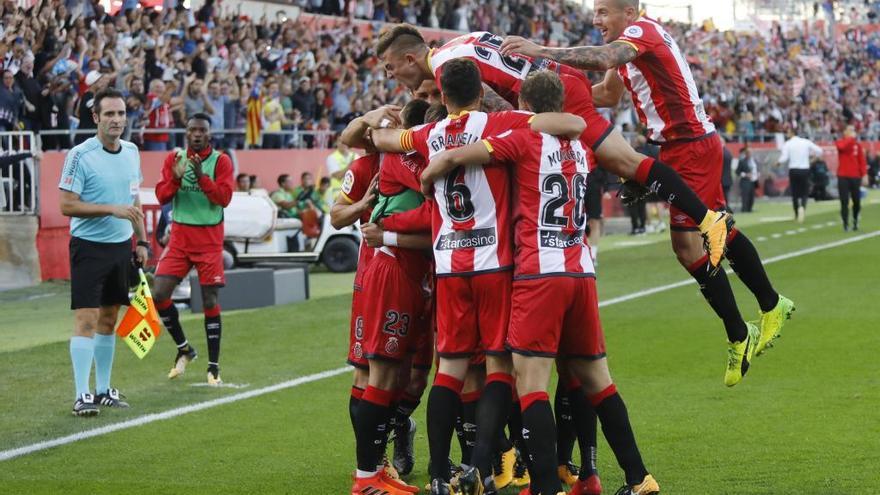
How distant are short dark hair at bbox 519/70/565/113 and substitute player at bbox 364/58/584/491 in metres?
0.07

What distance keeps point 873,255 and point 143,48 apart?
12321 mm

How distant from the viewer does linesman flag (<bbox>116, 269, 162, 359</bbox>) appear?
11.1 meters

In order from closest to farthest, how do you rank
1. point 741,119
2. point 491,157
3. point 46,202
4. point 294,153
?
1. point 491,157
2. point 46,202
3. point 294,153
4. point 741,119

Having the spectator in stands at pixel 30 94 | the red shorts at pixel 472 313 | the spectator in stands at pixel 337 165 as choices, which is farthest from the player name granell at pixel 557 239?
the spectator in stands at pixel 337 165

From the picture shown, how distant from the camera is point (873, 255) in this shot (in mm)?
23281

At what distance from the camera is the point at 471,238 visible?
275 inches

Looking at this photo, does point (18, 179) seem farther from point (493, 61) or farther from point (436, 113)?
point (436, 113)

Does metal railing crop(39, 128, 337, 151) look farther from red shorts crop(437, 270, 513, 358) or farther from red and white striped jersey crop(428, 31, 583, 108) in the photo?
red shorts crop(437, 270, 513, 358)

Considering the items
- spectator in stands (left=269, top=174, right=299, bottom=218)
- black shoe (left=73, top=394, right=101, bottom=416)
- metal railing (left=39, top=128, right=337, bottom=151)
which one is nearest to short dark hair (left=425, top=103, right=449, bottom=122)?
black shoe (left=73, top=394, right=101, bottom=416)

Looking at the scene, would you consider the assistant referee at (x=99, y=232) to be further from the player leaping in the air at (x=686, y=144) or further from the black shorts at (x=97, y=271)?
the player leaping in the air at (x=686, y=144)

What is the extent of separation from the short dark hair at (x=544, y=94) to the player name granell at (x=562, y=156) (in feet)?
0.69

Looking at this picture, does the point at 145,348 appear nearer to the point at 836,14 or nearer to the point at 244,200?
the point at 244,200

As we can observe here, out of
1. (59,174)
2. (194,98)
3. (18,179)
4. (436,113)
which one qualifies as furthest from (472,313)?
(194,98)

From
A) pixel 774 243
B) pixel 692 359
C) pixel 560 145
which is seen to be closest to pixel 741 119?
pixel 774 243
